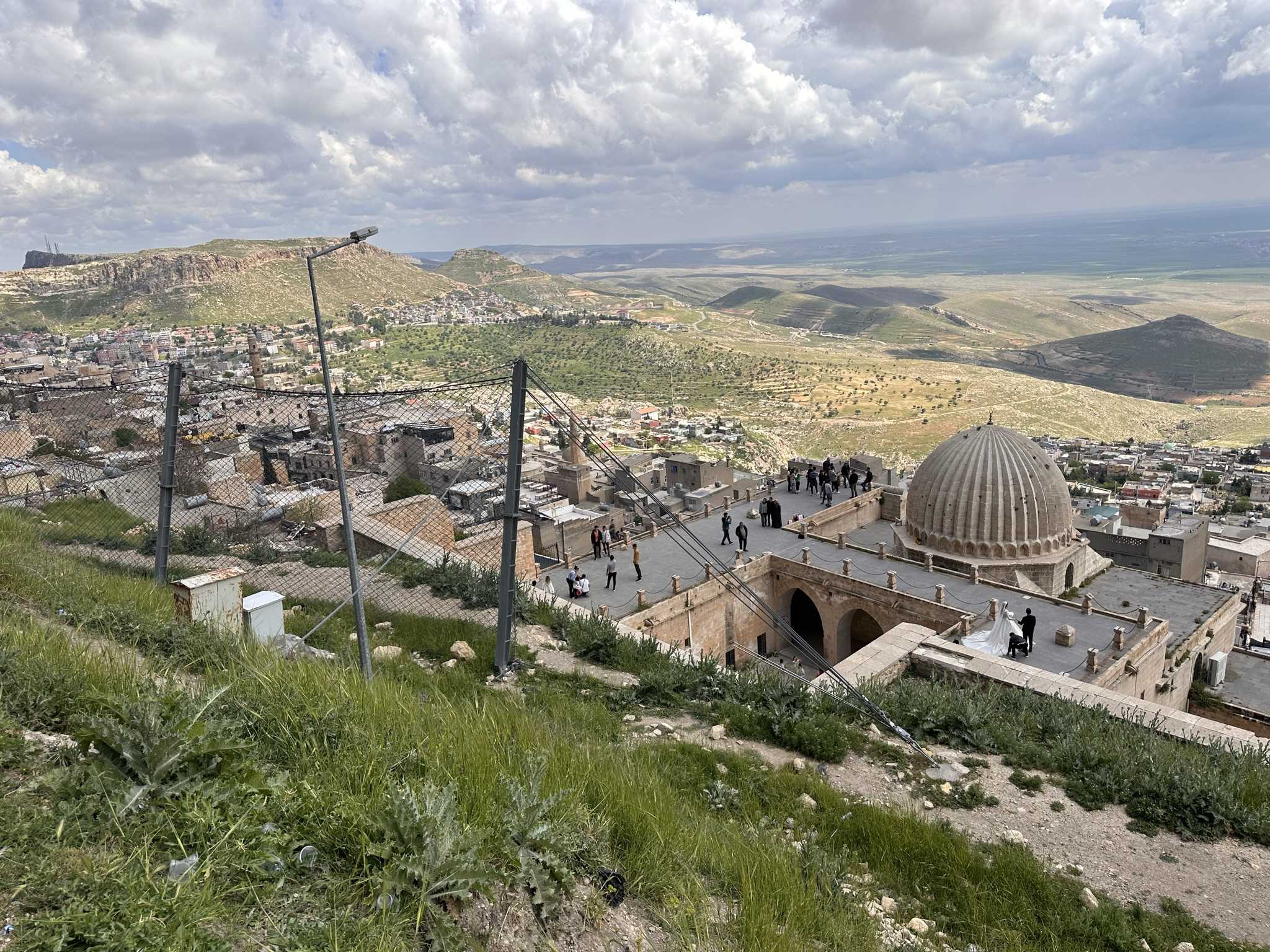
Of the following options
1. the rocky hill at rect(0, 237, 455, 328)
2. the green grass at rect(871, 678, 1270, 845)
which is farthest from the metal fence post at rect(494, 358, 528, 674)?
the rocky hill at rect(0, 237, 455, 328)

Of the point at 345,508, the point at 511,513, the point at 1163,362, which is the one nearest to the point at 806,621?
the point at 511,513

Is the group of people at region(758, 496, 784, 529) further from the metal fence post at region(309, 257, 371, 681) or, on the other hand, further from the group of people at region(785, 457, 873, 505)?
the metal fence post at region(309, 257, 371, 681)

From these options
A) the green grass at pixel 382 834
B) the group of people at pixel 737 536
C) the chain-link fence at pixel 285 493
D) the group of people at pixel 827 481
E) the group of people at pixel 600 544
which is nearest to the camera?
the green grass at pixel 382 834

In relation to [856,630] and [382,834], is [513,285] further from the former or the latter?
[382,834]

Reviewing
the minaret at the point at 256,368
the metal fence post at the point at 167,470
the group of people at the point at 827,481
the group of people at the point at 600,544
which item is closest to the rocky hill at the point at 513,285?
the minaret at the point at 256,368

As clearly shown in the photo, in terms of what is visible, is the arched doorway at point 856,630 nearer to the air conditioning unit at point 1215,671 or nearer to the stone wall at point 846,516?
the stone wall at point 846,516

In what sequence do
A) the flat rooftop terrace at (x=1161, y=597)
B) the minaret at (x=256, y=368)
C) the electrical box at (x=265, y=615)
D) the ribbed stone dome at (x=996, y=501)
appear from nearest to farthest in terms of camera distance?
the electrical box at (x=265, y=615) → the flat rooftop terrace at (x=1161, y=597) → the ribbed stone dome at (x=996, y=501) → the minaret at (x=256, y=368)
